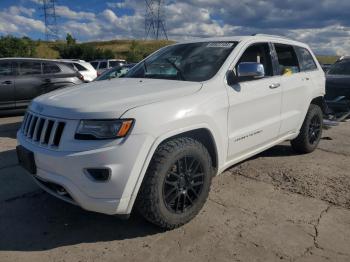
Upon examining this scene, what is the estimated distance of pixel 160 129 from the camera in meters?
3.26

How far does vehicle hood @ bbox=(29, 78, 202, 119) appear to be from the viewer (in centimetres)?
319

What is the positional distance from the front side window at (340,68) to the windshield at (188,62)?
23.4 ft

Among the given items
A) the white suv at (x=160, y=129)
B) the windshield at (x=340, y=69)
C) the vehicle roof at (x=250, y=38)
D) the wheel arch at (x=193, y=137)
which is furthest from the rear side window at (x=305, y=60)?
the windshield at (x=340, y=69)

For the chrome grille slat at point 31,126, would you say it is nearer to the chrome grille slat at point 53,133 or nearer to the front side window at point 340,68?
the chrome grille slat at point 53,133

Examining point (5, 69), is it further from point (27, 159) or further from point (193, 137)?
Answer: point (193, 137)

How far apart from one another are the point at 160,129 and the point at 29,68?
8171 mm

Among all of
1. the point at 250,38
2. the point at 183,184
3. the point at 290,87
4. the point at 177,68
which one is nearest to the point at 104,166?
the point at 183,184

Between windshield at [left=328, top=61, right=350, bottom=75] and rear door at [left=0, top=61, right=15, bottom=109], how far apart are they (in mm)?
8423

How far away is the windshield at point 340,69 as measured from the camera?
10.5m

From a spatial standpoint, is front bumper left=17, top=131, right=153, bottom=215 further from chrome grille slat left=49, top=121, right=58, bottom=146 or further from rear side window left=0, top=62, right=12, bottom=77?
rear side window left=0, top=62, right=12, bottom=77

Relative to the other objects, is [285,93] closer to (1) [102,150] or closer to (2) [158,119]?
(2) [158,119]

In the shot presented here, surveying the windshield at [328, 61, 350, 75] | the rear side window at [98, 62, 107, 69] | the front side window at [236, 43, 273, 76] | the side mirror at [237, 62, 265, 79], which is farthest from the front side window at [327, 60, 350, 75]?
the rear side window at [98, 62, 107, 69]

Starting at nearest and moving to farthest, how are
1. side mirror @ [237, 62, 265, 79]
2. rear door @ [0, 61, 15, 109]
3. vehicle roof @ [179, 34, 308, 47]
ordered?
side mirror @ [237, 62, 265, 79] → vehicle roof @ [179, 34, 308, 47] → rear door @ [0, 61, 15, 109]

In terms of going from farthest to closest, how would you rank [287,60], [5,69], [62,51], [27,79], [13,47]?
[62,51] < [13,47] < [27,79] < [5,69] < [287,60]
